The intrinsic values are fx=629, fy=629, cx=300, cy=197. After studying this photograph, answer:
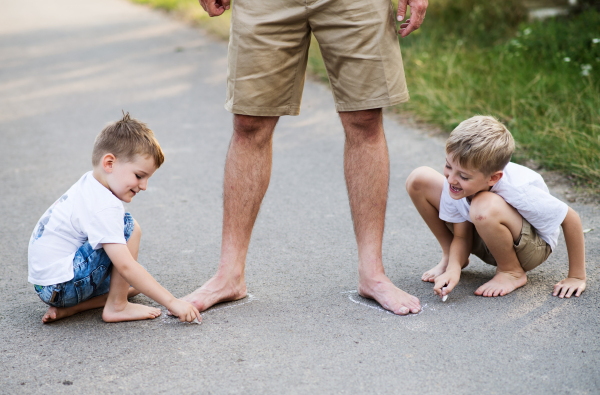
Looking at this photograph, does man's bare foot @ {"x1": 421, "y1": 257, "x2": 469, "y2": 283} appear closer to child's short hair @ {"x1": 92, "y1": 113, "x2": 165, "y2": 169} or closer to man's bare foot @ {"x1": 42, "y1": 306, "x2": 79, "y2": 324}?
child's short hair @ {"x1": 92, "y1": 113, "x2": 165, "y2": 169}

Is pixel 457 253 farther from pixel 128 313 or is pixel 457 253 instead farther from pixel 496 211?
pixel 128 313

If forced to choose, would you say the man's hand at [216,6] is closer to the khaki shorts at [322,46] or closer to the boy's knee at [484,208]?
the khaki shorts at [322,46]

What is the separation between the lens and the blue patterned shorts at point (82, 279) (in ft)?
7.51

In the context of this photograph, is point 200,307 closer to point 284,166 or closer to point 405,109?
point 284,166

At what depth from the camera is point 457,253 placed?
2594 mm

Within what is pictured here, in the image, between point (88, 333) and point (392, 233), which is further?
point (392, 233)

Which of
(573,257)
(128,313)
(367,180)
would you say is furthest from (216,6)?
(573,257)

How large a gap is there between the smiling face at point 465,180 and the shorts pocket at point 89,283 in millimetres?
1357

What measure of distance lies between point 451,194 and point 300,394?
998 mm

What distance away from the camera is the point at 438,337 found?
2.22 meters

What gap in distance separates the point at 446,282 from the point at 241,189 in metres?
0.90

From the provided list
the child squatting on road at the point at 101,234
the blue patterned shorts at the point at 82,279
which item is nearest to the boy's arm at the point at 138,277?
the child squatting on road at the point at 101,234

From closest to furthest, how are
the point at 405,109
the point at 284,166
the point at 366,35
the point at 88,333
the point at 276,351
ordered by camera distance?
the point at 276,351
the point at 88,333
the point at 366,35
the point at 284,166
the point at 405,109

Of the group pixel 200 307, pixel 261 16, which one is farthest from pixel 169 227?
pixel 261 16
